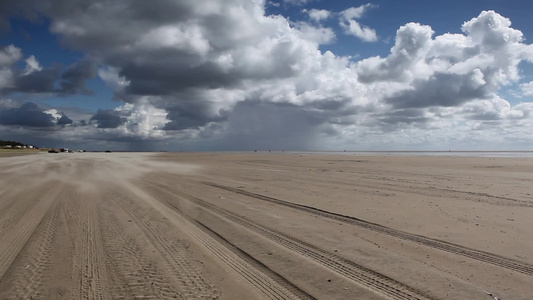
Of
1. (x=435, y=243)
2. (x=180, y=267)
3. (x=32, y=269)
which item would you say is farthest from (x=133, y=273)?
(x=435, y=243)

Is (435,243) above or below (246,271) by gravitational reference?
above

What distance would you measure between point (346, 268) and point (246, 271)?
5.18ft

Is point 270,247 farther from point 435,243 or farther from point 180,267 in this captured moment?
point 435,243

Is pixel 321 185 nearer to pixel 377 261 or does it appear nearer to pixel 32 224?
pixel 377 261

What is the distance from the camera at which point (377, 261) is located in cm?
516

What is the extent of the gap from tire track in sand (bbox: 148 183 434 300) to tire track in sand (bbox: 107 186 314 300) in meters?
0.95

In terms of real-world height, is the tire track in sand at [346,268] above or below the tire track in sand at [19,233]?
above

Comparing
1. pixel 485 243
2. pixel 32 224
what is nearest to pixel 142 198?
pixel 32 224

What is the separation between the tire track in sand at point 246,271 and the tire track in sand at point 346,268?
951 millimetres

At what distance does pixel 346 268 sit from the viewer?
191 inches

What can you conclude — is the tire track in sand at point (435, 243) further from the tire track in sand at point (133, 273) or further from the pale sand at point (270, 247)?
the tire track in sand at point (133, 273)

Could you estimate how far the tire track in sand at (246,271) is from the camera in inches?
160

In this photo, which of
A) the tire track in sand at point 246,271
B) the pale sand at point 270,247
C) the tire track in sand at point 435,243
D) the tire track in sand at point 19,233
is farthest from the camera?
the tire track in sand at point 19,233

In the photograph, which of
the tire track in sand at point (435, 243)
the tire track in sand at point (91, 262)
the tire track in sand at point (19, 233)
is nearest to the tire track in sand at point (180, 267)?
the tire track in sand at point (91, 262)
